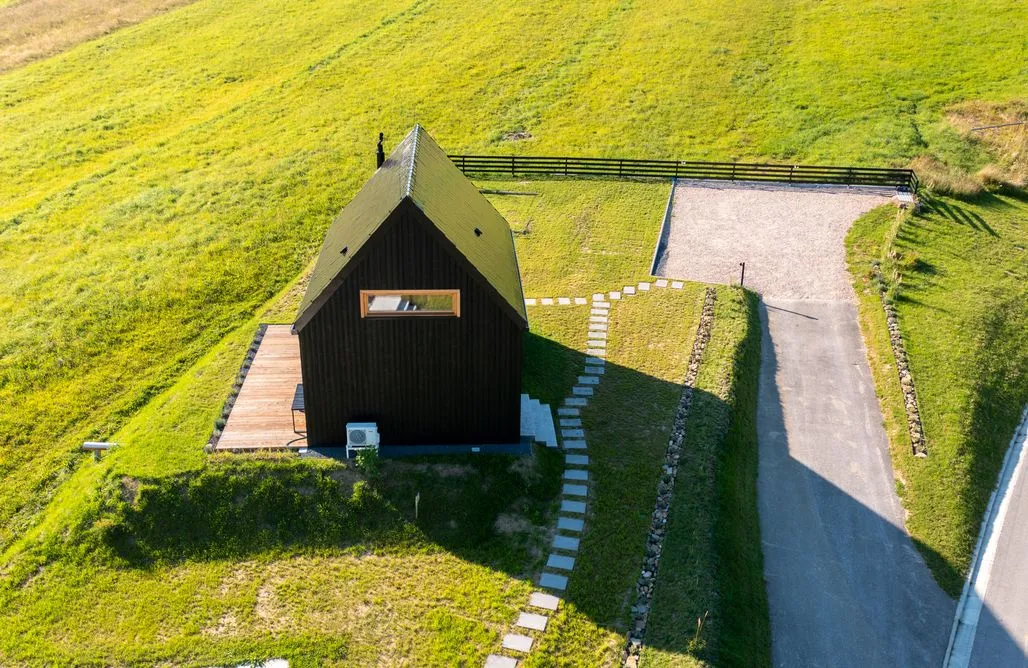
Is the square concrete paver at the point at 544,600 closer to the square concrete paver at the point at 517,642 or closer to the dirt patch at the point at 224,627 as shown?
the square concrete paver at the point at 517,642

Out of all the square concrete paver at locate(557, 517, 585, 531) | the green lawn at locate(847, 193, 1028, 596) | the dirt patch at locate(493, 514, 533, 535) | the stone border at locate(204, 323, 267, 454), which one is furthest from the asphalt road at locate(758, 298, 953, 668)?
the stone border at locate(204, 323, 267, 454)

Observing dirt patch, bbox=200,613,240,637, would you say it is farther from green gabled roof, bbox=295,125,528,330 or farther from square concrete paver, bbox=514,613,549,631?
green gabled roof, bbox=295,125,528,330

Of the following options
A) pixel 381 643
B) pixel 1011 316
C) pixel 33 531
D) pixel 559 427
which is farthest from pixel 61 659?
pixel 1011 316

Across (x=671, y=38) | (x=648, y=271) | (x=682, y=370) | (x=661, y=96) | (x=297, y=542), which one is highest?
(x=671, y=38)

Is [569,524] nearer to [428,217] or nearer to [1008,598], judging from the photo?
[428,217]

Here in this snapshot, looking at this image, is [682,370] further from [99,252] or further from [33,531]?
[99,252]

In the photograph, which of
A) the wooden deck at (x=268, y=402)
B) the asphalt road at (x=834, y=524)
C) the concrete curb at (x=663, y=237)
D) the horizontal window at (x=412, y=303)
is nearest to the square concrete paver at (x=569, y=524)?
the asphalt road at (x=834, y=524)
